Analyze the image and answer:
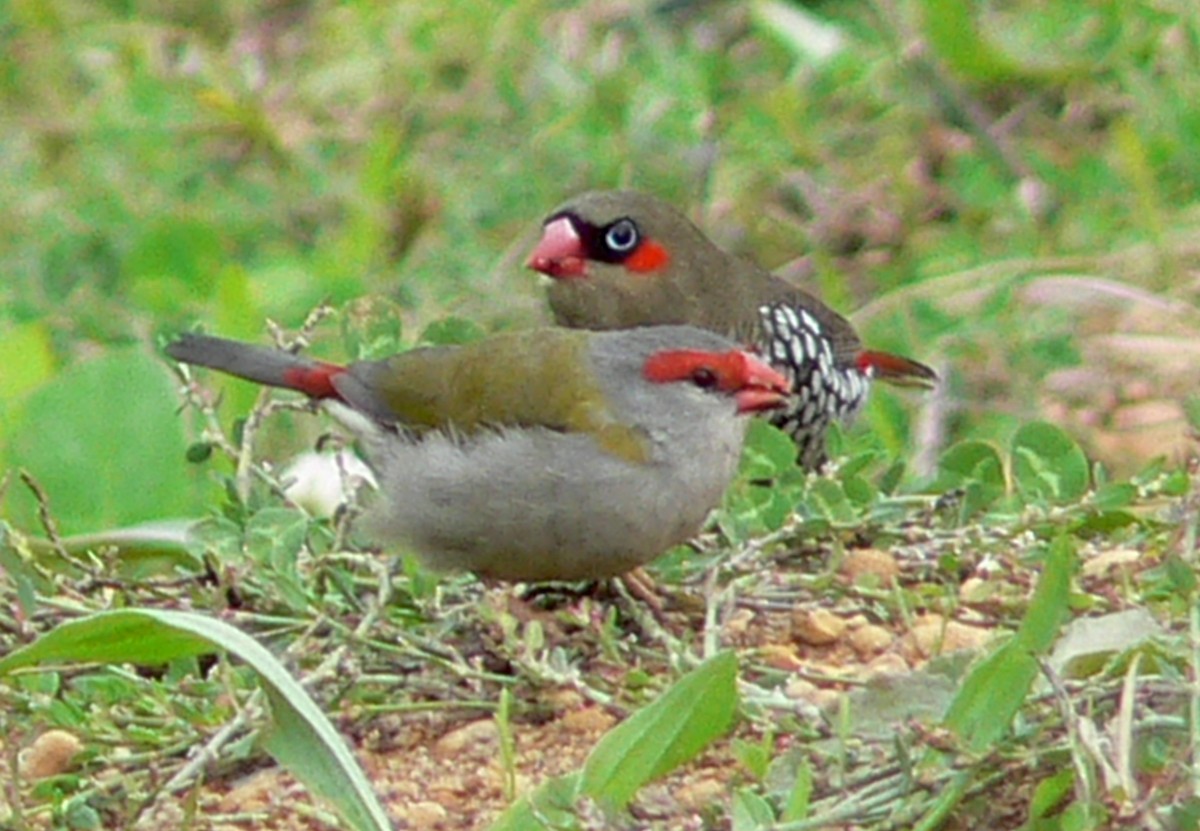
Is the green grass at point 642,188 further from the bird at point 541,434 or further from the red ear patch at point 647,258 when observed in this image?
the red ear patch at point 647,258

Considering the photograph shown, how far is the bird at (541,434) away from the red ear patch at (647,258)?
1157 millimetres

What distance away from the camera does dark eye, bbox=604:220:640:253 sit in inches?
212

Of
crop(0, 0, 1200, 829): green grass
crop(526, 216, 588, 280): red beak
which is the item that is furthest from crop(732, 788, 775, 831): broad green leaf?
crop(526, 216, 588, 280): red beak

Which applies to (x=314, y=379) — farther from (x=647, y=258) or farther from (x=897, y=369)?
(x=897, y=369)

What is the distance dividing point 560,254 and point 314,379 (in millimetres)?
1070

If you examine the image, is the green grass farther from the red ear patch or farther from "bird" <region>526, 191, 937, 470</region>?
the red ear patch

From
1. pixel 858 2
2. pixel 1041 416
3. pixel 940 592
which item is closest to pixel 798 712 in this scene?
pixel 940 592

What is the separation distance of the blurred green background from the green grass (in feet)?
0.04

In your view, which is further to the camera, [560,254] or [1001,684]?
[560,254]

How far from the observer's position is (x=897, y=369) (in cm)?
555

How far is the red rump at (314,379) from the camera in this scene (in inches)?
169

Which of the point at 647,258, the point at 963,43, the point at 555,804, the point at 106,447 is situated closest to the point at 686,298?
the point at 647,258

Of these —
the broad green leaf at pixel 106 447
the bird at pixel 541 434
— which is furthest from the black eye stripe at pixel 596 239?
the bird at pixel 541 434

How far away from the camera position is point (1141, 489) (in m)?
3.54
